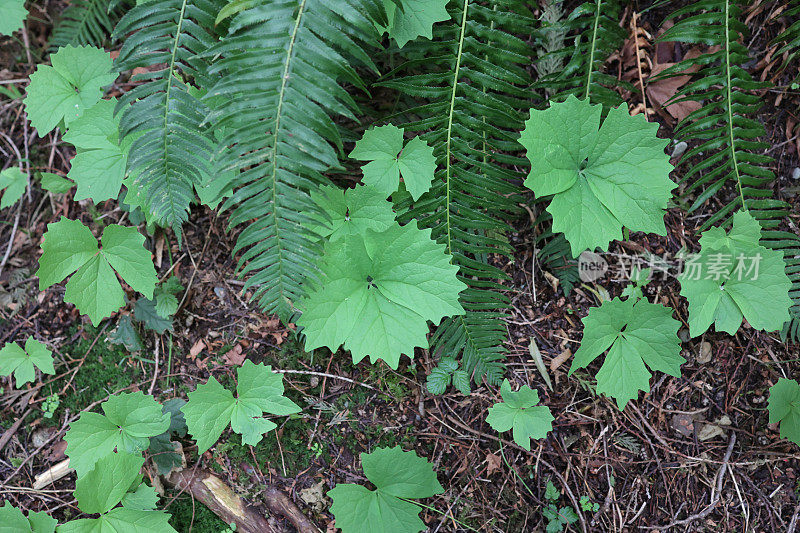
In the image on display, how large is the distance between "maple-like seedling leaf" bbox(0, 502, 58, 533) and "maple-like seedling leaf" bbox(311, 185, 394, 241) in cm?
166

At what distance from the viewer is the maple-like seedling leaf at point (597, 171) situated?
2119 mm

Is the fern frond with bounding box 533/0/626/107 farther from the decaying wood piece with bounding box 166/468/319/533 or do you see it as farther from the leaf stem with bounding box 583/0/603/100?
the decaying wood piece with bounding box 166/468/319/533

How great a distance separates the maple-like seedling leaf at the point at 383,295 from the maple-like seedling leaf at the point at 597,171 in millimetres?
500

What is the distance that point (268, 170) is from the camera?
1.95m

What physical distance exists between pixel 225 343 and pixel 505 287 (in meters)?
1.34

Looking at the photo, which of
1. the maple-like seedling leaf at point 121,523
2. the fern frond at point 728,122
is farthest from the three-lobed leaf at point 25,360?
the fern frond at point 728,122

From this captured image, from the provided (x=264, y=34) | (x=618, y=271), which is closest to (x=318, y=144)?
(x=264, y=34)

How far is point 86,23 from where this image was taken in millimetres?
2947

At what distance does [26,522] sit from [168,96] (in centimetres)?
186

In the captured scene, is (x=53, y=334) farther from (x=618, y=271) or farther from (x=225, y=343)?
(x=618, y=271)

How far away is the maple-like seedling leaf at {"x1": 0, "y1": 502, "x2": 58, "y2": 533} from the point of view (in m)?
2.30

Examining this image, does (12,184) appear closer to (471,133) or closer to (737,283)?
(471,133)

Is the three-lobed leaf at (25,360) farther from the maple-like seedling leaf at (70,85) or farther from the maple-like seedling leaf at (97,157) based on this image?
the maple-like seedling leaf at (70,85)

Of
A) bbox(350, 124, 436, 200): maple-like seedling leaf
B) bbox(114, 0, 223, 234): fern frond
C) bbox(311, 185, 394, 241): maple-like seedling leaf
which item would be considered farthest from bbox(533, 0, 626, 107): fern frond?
bbox(114, 0, 223, 234): fern frond
